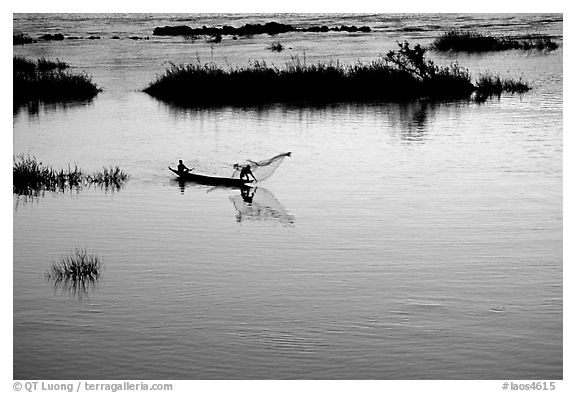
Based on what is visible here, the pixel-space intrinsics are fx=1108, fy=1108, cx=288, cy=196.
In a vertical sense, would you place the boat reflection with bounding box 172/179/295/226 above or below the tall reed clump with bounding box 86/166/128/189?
below

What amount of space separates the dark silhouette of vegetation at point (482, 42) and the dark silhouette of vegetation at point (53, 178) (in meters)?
3.11

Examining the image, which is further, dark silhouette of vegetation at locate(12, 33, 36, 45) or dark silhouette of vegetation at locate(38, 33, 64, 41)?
dark silhouette of vegetation at locate(38, 33, 64, 41)

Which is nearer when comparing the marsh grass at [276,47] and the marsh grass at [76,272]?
the marsh grass at [76,272]

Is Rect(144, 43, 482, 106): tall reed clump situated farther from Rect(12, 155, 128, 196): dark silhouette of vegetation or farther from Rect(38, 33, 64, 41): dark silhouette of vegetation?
Rect(38, 33, 64, 41): dark silhouette of vegetation

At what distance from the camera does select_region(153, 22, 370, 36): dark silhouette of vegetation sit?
9.15 metres

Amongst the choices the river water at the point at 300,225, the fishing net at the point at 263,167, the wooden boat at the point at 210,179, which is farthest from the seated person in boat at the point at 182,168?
the fishing net at the point at 263,167

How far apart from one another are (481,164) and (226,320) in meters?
3.67

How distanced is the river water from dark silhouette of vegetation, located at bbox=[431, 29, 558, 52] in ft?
0.68

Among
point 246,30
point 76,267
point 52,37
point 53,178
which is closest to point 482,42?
point 246,30

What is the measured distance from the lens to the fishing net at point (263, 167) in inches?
392

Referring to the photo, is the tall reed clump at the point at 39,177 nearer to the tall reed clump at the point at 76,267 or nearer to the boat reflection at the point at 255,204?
the boat reflection at the point at 255,204

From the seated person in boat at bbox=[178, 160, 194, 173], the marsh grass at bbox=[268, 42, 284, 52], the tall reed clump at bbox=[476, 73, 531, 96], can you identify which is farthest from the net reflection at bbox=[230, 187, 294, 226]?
the tall reed clump at bbox=[476, 73, 531, 96]

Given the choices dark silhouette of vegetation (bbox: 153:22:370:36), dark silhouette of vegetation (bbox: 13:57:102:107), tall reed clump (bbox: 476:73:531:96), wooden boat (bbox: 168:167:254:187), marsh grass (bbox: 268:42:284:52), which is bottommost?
wooden boat (bbox: 168:167:254:187)

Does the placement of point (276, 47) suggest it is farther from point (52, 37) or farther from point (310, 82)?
point (52, 37)
